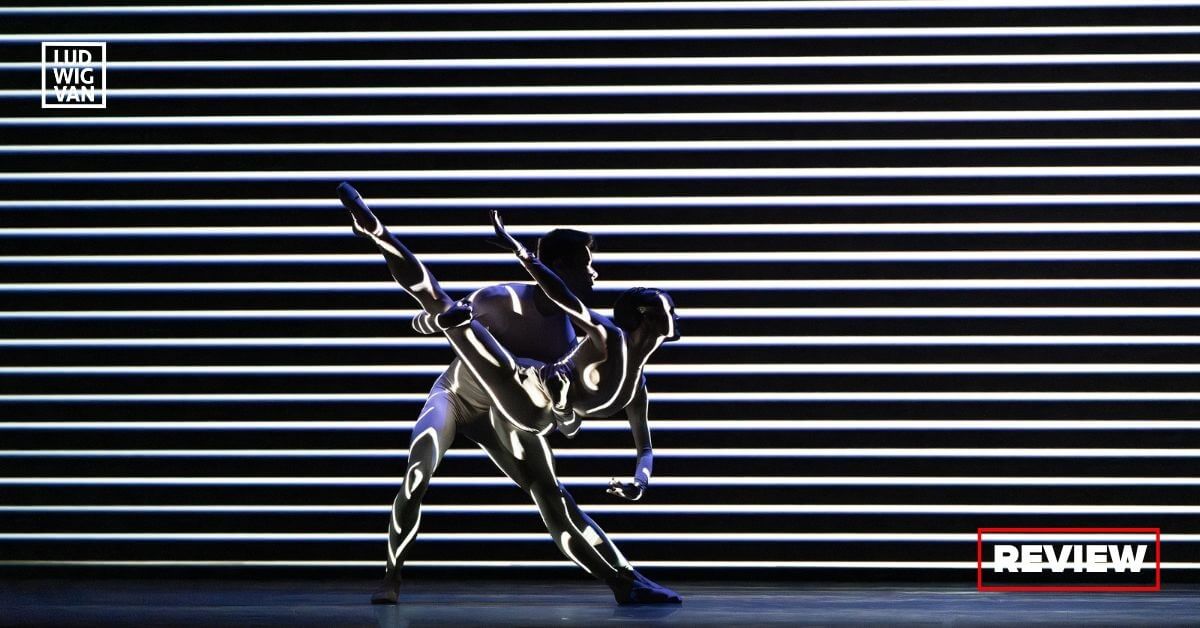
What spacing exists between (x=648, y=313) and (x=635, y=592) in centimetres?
107

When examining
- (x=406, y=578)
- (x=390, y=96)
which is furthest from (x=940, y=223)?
(x=406, y=578)

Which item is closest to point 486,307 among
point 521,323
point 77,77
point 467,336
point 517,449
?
point 521,323

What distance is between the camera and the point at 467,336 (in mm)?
3531

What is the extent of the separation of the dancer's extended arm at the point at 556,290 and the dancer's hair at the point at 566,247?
0.21 meters

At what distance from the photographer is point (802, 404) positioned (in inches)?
183

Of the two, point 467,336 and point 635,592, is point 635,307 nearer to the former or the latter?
point 467,336

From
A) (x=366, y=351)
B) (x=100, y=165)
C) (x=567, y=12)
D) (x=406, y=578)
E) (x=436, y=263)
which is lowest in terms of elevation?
(x=406, y=578)

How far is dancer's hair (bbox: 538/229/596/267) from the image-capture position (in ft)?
12.1

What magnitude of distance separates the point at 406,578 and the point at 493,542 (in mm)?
422

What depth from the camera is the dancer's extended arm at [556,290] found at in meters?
3.47

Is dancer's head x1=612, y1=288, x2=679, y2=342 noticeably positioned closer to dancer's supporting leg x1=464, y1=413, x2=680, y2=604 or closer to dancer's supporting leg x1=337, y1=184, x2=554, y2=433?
dancer's supporting leg x1=337, y1=184, x2=554, y2=433

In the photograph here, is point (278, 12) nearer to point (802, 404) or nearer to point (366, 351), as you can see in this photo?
point (366, 351)

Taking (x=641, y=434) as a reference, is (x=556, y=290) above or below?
above

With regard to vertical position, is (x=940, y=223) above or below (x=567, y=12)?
below
